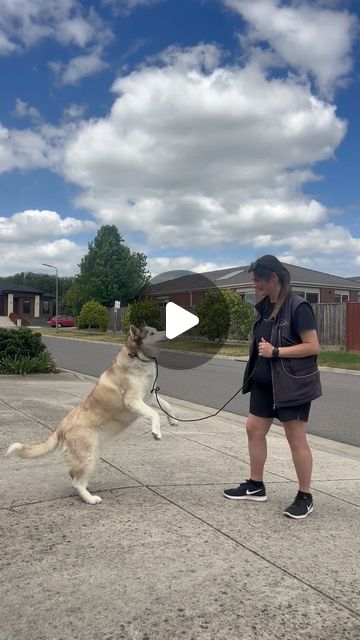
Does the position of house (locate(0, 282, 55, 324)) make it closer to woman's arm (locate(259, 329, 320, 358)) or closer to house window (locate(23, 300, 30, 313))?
house window (locate(23, 300, 30, 313))

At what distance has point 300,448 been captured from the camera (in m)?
4.02

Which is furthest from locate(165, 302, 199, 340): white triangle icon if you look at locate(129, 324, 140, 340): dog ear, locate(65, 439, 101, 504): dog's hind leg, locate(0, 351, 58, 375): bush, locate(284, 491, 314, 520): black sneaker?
locate(0, 351, 58, 375): bush

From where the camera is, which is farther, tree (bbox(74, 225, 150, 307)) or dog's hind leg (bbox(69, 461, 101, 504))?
tree (bbox(74, 225, 150, 307))

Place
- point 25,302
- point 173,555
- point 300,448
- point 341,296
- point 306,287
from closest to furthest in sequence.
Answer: point 173,555
point 300,448
point 306,287
point 341,296
point 25,302

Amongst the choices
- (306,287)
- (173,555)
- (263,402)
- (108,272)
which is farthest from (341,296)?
(173,555)

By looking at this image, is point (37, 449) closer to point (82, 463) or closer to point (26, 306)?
point (82, 463)

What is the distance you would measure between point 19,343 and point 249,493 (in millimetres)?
10597

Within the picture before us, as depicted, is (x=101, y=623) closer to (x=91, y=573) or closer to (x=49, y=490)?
(x=91, y=573)

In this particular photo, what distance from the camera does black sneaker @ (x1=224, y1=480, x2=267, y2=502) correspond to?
439 centimetres

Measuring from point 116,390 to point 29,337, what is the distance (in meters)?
10.4

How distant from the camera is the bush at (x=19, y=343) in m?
13.7

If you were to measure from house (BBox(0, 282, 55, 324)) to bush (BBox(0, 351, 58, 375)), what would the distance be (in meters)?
68.6

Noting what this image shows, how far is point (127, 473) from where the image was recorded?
5082mm

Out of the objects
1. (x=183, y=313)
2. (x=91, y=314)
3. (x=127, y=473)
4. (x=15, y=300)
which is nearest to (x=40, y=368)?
(x=127, y=473)
